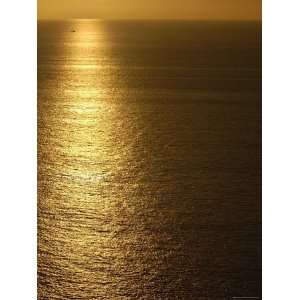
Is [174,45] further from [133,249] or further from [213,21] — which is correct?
[213,21]

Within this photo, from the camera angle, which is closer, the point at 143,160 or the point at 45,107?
the point at 45,107

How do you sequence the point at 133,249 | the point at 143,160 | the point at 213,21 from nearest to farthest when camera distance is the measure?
the point at 213,21 → the point at 133,249 → the point at 143,160

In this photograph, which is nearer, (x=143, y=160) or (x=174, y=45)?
(x=143, y=160)

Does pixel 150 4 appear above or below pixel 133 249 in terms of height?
above
